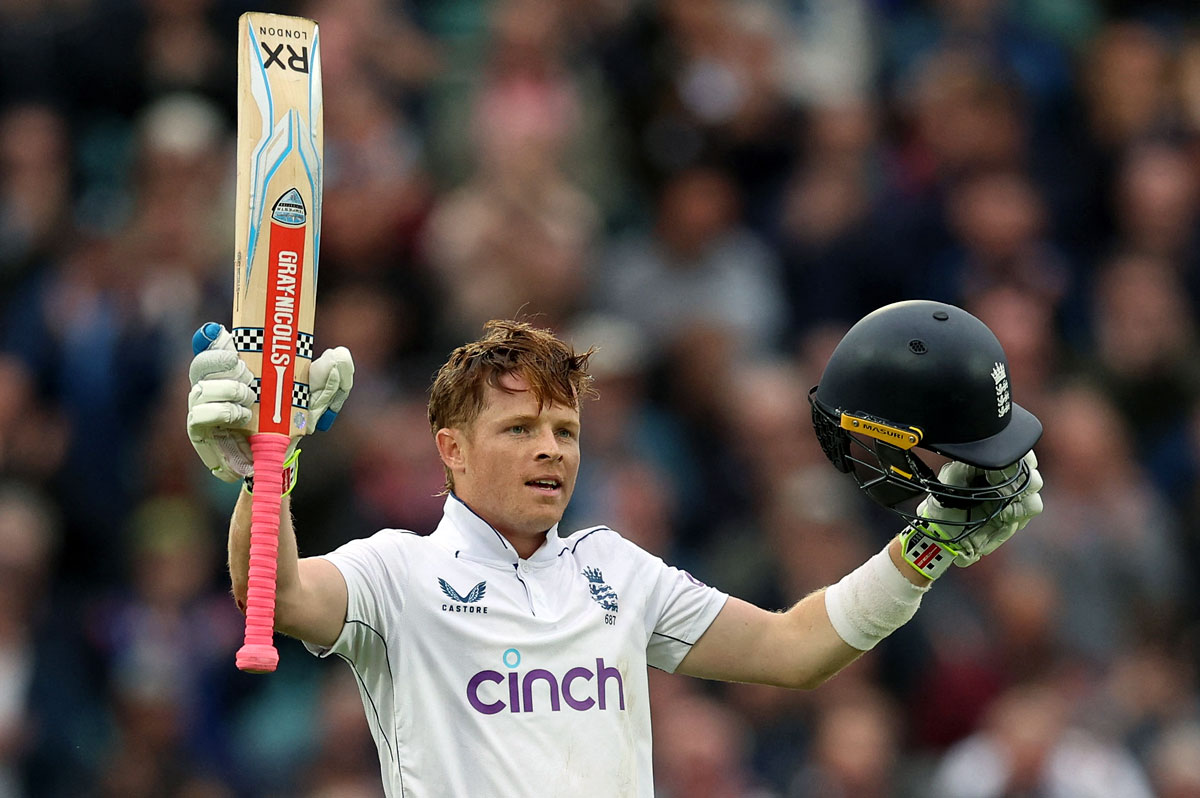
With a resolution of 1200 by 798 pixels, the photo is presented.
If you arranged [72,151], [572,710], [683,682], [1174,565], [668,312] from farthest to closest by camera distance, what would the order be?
[72,151]
[668,312]
[1174,565]
[683,682]
[572,710]

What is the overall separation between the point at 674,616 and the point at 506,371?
0.93 m

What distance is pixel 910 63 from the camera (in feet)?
42.2

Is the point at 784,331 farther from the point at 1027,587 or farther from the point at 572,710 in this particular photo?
the point at 572,710

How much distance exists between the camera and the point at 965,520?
5.69 m

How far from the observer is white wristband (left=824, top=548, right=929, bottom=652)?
229 inches

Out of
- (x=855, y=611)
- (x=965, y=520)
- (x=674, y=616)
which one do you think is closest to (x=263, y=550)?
(x=674, y=616)

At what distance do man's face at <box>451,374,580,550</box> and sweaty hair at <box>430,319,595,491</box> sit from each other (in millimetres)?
27

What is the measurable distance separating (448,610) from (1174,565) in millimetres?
6302

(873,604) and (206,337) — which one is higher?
(206,337)

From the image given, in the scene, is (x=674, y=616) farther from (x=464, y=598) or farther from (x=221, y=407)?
(x=221, y=407)

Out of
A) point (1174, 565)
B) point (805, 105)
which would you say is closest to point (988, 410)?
point (1174, 565)

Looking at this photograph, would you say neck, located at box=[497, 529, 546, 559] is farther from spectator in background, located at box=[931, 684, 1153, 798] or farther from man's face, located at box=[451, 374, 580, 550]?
spectator in background, located at box=[931, 684, 1153, 798]

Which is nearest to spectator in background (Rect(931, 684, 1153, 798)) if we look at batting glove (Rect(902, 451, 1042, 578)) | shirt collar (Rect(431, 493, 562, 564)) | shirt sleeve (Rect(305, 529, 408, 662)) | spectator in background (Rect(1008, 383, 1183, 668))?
spectator in background (Rect(1008, 383, 1183, 668))

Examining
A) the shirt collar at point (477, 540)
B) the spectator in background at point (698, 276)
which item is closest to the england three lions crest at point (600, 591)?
the shirt collar at point (477, 540)
